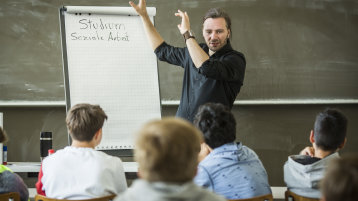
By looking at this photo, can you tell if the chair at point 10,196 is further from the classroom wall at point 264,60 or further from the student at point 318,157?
the classroom wall at point 264,60

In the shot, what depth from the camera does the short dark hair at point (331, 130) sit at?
6.68 feet

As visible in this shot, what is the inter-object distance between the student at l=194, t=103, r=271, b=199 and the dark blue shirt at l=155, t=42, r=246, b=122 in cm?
61

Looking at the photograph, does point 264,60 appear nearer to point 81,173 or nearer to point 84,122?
point 84,122

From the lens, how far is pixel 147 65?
3.15m

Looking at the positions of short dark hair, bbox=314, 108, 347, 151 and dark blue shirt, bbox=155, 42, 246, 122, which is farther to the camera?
dark blue shirt, bbox=155, 42, 246, 122

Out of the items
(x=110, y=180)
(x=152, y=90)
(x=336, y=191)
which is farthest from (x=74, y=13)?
(x=336, y=191)

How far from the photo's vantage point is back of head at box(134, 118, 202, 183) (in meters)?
1.18

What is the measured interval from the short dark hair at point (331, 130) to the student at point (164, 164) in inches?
39.6

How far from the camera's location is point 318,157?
2.08 metres

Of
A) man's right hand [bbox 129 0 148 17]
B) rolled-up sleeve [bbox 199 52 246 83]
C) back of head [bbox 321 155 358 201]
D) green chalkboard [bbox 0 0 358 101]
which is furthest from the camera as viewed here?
green chalkboard [bbox 0 0 358 101]

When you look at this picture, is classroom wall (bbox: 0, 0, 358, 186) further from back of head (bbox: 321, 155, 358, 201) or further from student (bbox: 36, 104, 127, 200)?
back of head (bbox: 321, 155, 358, 201)

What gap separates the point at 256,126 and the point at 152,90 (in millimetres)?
941

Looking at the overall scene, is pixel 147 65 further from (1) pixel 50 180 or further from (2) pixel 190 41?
(1) pixel 50 180

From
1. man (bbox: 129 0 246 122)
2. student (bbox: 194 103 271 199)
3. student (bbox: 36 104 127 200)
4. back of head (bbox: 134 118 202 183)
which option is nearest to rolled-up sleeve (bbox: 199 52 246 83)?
man (bbox: 129 0 246 122)
